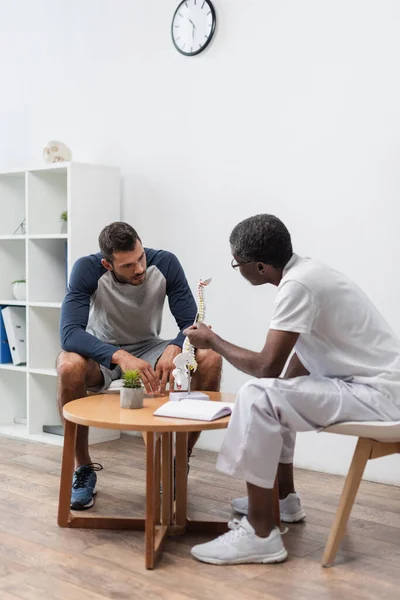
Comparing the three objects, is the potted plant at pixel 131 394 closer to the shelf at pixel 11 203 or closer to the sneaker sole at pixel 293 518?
the sneaker sole at pixel 293 518

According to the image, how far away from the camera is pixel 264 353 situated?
7.75ft

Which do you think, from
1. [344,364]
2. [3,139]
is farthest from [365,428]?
[3,139]

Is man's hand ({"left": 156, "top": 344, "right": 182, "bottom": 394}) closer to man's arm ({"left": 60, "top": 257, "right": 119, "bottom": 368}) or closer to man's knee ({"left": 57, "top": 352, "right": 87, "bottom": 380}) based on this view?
man's arm ({"left": 60, "top": 257, "right": 119, "bottom": 368})

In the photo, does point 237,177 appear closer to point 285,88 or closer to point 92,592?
point 285,88

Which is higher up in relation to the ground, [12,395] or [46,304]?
[46,304]

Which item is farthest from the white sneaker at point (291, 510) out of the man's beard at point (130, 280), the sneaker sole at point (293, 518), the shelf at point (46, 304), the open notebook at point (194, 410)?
the shelf at point (46, 304)

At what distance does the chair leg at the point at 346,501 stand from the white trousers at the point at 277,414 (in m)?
0.09

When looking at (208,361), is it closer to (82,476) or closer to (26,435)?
(82,476)

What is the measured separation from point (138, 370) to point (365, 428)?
2.68 feet

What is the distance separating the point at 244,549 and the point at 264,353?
553 mm

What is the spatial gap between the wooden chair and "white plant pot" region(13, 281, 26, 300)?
2.32 meters

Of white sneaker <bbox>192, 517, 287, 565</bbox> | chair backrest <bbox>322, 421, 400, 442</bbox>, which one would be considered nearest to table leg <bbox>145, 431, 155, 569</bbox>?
white sneaker <bbox>192, 517, 287, 565</bbox>

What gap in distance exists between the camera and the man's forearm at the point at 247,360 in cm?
237

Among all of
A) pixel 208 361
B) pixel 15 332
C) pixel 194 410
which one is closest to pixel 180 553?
pixel 194 410
